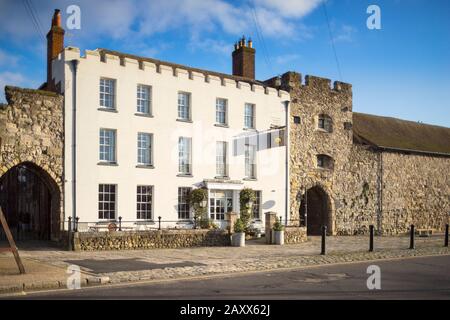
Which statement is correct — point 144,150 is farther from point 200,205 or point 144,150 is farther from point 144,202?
point 200,205

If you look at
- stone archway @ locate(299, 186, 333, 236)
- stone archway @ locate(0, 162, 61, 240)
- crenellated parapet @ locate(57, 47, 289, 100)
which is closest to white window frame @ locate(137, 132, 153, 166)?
crenellated parapet @ locate(57, 47, 289, 100)

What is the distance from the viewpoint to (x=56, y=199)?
21516 millimetres

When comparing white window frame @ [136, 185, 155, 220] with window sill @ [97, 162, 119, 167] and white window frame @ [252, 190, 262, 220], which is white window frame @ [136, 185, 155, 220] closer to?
window sill @ [97, 162, 119, 167]

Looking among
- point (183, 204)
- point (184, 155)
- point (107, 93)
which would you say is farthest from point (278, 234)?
point (107, 93)

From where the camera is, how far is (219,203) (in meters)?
26.2

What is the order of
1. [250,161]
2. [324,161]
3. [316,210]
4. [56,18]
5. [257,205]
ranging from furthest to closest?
1. [316,210]
2. [324,161]
3. [257,205]
4. [250,161]
5. [56,18]

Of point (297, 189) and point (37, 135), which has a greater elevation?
point (37, 135)

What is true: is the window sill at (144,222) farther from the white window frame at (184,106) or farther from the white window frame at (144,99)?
the white window frame at (184,106)

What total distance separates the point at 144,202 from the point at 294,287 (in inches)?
545

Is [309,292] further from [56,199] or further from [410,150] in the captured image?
[410,150]

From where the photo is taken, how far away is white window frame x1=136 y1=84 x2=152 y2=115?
2381cm
